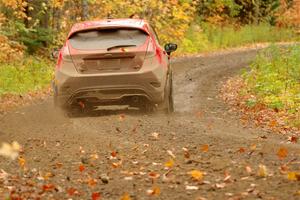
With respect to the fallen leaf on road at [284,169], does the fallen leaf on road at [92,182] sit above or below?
below

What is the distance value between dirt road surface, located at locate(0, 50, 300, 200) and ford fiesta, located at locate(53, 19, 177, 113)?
465 millimetres

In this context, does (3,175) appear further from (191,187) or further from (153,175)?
(191,187)

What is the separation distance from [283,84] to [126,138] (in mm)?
6570

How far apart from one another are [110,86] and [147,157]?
11.7 feet

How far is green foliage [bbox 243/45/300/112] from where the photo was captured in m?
13.7

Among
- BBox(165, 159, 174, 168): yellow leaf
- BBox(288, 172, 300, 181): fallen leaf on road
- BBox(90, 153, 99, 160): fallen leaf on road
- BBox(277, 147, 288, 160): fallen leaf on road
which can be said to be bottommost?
BBox(90, 153, 99, 160): fallen leaf on road

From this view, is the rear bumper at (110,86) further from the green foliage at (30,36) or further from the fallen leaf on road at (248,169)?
the green foliage at (30,36)

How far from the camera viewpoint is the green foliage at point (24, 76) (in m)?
18.0

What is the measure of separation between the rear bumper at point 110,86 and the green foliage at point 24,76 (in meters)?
5.37

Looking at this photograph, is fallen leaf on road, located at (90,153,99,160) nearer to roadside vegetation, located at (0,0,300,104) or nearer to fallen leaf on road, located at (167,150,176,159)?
fallen leaf on road, located at (167,150,176,159)

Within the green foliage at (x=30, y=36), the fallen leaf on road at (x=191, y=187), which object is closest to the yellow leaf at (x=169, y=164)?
the fallen leaf on road at (x=191, y=187)

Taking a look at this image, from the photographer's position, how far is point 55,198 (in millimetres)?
6785

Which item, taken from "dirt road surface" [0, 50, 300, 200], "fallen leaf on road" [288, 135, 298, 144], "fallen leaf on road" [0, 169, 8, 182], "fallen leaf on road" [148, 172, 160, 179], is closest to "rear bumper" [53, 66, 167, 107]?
"dirt road surface" [0, 50, 300, 200]

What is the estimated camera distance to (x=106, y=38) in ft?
39.0
